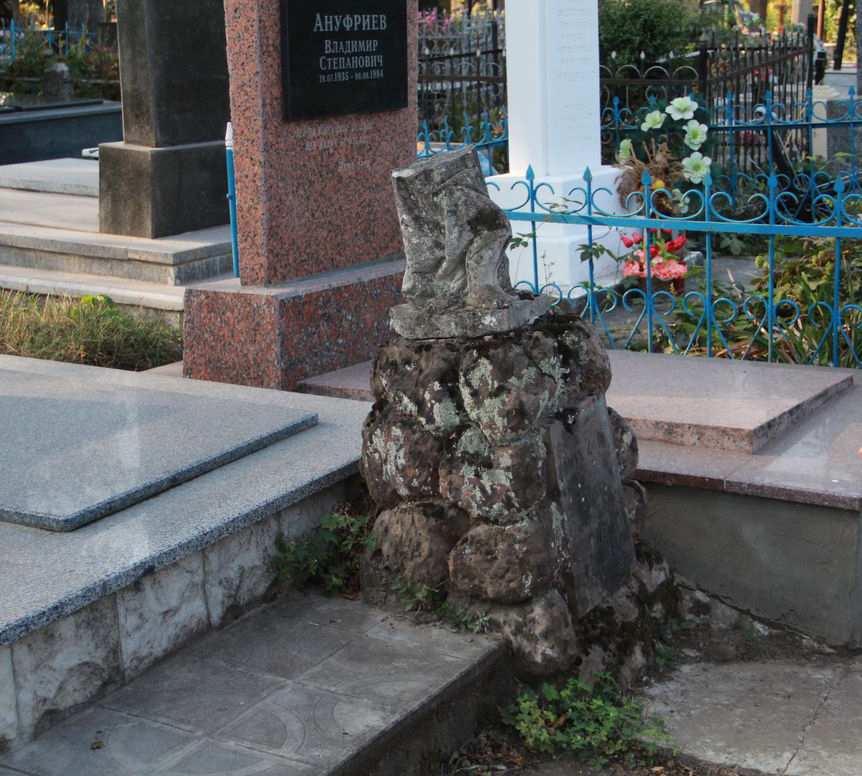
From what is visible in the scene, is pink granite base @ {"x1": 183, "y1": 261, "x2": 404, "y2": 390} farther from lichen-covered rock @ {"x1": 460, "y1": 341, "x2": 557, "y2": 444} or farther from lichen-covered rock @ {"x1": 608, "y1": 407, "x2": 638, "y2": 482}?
lichen-covered rock @ {"x1": 460, "y1": 341, "x2": 557, "y2": 444}

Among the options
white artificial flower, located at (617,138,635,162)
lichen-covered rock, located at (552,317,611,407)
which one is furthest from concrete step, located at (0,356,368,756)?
white artificial flower, located at (617,138,635,162)

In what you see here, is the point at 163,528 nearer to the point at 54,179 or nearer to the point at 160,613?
the point at 160,613

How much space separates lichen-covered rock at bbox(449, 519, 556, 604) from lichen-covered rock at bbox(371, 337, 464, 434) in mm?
340

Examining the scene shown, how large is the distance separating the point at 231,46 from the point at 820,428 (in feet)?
9.10

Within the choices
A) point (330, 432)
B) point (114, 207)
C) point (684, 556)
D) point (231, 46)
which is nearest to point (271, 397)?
point (330, 432)

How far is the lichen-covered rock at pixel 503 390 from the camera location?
3484 millimetres

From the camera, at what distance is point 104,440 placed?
4.33 metres

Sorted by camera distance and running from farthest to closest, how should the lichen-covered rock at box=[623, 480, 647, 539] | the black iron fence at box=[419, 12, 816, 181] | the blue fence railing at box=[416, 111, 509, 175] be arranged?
the black iron fence at box=[419, 12, 816, 181] < the blue fence railing at box=[416, 111, 509, 175] < the lichen-covered rock at box=[623, 480, 647, 539]

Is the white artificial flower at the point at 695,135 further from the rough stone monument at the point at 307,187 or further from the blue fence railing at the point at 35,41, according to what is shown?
the blue fence railing at the point at 35,41

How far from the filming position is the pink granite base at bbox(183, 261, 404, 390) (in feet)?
17.2

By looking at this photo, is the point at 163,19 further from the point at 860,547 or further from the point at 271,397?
the point at 860,547

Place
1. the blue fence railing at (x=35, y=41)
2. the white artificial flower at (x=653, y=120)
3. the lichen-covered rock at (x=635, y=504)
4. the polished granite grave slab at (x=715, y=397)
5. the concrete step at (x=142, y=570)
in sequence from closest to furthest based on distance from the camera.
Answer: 1. the concrete step at (x=142, y=570)
2. the lichen-covered rock at (x=635, y=504)
3. the polished granite grave slab at (x=715, y=397)
4. the white artificial flower at (x=653, y=120)
5. the blue fence railing at (x=35, y=41)

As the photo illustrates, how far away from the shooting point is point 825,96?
16391mm

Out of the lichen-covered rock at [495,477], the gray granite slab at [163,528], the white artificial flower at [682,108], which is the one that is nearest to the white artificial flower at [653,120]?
the white artificial flower at [682,108]
